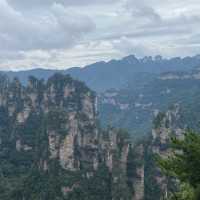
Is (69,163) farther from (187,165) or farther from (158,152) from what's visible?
(187,165)

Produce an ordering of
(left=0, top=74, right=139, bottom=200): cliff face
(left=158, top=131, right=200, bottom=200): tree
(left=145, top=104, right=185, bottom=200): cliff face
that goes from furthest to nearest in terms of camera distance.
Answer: (left=145, top=104, right=185, bottom=200): cliff face → (left=0, top=74, right=139, bottom=200): cliff face → (left=158, top=131, right=200, bottom=200): tree

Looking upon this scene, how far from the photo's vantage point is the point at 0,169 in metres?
75.3

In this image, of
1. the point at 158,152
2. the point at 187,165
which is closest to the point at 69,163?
the point at 158,152

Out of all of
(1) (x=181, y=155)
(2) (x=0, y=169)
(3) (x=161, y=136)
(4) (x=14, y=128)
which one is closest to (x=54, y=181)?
(3) (x=161, y=136)

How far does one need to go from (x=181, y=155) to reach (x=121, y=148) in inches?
1531

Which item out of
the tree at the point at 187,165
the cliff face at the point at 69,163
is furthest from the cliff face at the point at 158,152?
the tree at the point at 187,165

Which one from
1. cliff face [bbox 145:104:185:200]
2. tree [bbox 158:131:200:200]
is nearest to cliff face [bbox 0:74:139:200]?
cliff face [bbox 145:104:185:200]

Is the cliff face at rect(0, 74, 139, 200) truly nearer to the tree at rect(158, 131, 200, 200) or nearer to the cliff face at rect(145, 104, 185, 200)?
the cliff face at rect(145, 104, 185, 200)

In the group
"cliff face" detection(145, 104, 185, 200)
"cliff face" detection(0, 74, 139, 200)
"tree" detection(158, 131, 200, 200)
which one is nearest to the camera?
"tree" detection(158, 131, 200, 200)

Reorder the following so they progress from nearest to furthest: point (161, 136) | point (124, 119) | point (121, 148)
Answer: point (121, 148) < point (161, 136) < point (124, 119)

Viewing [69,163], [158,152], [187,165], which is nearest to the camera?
[187,165]

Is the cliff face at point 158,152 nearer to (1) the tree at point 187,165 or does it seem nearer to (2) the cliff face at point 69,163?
(2) the cliff face at point 69,163

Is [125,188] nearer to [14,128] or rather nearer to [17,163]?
[17,163]

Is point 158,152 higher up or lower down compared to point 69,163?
higher up
